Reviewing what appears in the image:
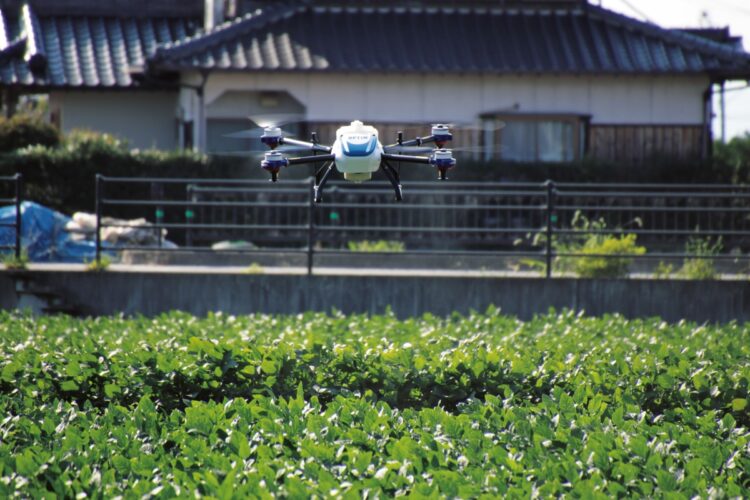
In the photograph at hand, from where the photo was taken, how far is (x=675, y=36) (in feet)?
75.3

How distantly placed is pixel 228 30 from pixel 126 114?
4137mm

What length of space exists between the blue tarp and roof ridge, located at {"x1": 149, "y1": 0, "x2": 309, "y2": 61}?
5.64 metres

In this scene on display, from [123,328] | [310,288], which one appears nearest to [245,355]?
[123,328]

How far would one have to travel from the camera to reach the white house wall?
2264 centimetres

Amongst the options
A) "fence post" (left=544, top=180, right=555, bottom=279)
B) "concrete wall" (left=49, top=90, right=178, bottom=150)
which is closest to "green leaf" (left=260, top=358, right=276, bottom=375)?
"fence post" (left=544, top=180, right=555, bottom=279)

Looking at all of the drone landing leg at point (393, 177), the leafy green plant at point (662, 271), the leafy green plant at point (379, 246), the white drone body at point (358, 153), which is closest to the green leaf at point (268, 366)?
the drone landing leg at point (393, 177)

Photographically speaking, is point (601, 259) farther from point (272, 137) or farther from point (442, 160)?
point (272, 137)

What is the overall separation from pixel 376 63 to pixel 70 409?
1603cm

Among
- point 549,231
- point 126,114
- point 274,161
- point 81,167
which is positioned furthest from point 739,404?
point 126,114

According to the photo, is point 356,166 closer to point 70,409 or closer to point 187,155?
point 70,409

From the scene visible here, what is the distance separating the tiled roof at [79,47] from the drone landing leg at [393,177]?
17567mm

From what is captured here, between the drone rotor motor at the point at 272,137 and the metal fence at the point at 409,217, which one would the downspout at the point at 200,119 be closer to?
the metal fence at the point at 409,217

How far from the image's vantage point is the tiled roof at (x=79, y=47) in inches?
974

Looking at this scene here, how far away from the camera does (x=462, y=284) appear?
14367mm
